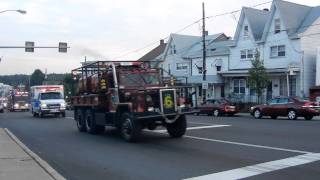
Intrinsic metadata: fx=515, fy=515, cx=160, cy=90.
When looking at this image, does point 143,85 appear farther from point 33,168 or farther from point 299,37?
point 299,37

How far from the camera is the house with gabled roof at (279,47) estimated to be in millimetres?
43344

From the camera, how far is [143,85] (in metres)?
18.0

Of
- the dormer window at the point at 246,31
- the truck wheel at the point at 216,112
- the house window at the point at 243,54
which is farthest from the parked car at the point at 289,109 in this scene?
the dormer window at the point at 246,31

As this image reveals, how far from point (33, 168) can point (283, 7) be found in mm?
38567

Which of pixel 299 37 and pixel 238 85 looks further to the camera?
pixel 238 85

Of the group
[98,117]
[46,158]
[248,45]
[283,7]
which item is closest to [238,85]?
[248,45]

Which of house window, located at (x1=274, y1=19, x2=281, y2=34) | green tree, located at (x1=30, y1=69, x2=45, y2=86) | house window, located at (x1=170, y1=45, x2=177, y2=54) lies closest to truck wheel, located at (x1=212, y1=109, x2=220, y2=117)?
house window, located at (x1=274, y1=19, x2=281, y2=34)

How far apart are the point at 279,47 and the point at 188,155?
3418cm

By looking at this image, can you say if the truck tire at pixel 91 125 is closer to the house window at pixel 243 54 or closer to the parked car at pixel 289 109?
the parked car at pixel 289 109

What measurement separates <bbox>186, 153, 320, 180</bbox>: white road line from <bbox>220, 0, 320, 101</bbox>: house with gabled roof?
99.3 feet

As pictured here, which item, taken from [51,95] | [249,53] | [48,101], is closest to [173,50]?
[249,53]

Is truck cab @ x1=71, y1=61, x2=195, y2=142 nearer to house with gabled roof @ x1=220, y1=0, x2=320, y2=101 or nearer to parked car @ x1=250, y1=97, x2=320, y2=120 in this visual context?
parked car @ x1=250, y1=97, x2=320, y2=120

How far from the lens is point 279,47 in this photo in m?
45.4

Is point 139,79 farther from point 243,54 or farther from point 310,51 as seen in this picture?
point 243,54
